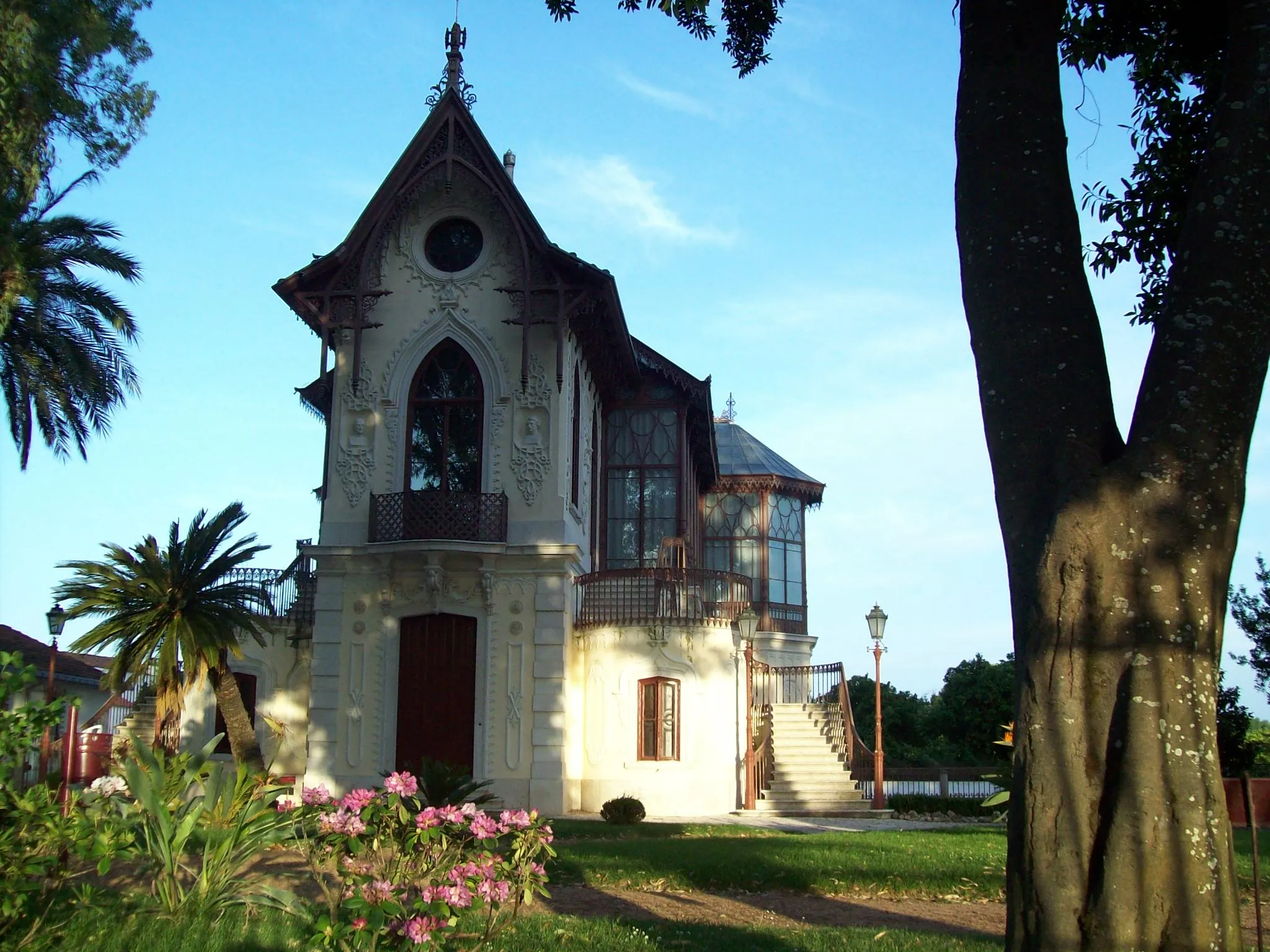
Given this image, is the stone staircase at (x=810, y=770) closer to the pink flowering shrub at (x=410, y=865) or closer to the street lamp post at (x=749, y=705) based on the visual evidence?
the street lamp post at (x=749, y=705)

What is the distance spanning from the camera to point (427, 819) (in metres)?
6.68

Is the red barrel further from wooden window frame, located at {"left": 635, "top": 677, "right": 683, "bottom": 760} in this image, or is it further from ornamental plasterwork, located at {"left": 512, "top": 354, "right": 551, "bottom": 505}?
wooden window frame, located at {"left": 635, "top": 677, "right": 683, "bottom": 760}

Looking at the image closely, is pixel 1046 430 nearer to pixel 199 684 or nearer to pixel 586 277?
pixel 586 277

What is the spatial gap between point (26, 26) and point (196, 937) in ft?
52.4

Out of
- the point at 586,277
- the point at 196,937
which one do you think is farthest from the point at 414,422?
the point at 196,937

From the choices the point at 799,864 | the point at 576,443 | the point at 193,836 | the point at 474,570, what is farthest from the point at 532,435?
the point at 193,836

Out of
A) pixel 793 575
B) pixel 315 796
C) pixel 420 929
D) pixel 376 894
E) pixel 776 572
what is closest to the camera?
pixel 420 929

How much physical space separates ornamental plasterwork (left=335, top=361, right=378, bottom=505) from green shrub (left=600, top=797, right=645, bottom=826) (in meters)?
7.18

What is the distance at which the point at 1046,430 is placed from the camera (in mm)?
5418

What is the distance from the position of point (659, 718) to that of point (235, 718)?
751cm

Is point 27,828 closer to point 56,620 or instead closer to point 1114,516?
point 1114,516

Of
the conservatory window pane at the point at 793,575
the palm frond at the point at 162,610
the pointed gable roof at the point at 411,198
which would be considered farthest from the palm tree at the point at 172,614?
the conservatory window pane at the point at 793,575

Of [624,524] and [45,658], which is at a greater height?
[624,524]

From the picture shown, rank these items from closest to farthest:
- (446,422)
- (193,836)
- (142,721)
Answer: (193,836)
(446,422)
(142,721)
